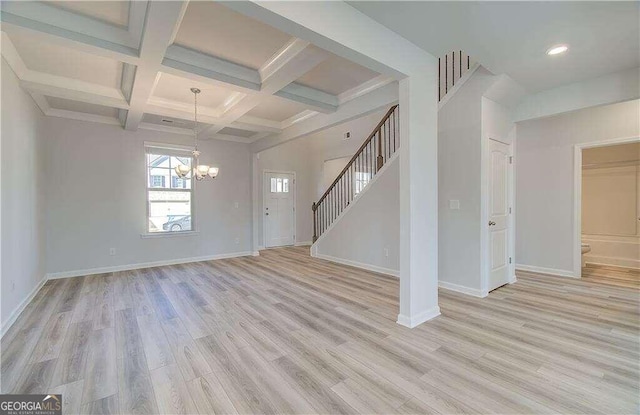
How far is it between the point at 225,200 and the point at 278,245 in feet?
7.47

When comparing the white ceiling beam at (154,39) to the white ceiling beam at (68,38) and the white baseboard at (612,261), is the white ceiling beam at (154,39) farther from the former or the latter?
the white baseboard at (612,261)

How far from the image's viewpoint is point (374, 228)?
522 centimetres

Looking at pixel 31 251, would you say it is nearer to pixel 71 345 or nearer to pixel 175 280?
pixel 175 280

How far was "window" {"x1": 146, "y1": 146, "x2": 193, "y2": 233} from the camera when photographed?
19.1 ft

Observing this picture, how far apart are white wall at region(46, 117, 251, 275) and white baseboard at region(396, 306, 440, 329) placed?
4.88 m

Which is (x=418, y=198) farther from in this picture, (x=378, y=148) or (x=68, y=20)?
(x=68, y=20)

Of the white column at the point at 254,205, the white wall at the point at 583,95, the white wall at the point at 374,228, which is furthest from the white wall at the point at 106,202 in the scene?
the white wall at the point at 583,95

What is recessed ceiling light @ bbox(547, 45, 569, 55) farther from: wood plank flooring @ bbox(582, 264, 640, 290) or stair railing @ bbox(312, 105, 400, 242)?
wood plank flooring @ bbox(582, 264, 640, 290)

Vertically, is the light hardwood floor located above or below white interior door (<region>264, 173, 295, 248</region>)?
below

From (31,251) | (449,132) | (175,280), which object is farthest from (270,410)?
(31,251)

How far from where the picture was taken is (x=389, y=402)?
1.78 meters

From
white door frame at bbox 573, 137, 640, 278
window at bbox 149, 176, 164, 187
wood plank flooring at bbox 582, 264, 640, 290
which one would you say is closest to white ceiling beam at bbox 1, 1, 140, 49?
window at bbox 149, 176, 164, 187

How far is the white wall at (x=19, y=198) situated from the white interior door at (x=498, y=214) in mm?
5609

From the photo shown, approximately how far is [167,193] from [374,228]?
433 centimetres
